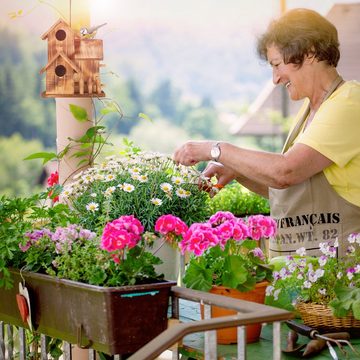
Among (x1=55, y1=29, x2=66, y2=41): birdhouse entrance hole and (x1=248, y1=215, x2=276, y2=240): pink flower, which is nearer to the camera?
(x1=248, y1=215, x2=276, y2=240): pink flower

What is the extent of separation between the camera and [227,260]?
202cm

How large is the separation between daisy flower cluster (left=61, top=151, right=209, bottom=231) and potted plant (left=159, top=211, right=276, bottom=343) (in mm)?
416

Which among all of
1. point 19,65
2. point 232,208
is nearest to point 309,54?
point 232,208

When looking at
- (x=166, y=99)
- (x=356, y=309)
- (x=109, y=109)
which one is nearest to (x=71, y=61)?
(x=109, y=109)

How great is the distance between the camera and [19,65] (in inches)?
351

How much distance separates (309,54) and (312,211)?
52 centimetres

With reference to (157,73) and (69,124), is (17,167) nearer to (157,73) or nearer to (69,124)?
(157,73)

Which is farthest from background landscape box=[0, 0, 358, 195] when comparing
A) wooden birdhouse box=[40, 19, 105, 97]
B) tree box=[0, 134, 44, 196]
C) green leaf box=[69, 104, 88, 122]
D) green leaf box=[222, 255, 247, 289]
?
green leaf box=[222, 255, 247, 289]

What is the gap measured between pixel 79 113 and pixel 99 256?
4.60 feet

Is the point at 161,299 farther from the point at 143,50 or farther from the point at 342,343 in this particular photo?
the point at 143,50

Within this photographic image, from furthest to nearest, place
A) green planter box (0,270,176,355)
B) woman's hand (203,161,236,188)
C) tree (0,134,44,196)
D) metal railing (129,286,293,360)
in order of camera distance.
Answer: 1. tree (0,134,44,196)
2. woman's hand (203,161,236,188)
3. green planter box (0,270,176,355)
4. metal railing (129,286,293,360)

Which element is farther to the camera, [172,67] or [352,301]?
[172,67]

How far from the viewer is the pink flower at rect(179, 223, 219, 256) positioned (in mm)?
2014

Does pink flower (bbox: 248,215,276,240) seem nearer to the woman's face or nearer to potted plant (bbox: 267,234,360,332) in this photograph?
potted plant (bbox: 267,234,360,332)
